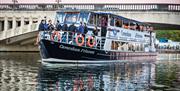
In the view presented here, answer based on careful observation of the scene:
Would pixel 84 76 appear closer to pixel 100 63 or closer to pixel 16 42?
pixel 100 63

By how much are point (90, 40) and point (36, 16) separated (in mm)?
28448

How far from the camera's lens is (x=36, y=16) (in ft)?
219

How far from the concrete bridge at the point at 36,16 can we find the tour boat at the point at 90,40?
16436 mm

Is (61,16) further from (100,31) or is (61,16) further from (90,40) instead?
(90,40)

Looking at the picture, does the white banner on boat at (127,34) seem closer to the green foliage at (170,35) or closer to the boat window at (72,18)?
the boat window at (72,18)

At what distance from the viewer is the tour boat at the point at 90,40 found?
38156 millimetres

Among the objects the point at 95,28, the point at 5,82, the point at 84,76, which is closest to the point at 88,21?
the point at 95,28

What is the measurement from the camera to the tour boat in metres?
38.2

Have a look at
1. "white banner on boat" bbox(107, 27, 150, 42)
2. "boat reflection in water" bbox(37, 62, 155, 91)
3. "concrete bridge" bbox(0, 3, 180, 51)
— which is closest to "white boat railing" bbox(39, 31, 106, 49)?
"white banner on boat" bbox(107, 27, 150, 42)

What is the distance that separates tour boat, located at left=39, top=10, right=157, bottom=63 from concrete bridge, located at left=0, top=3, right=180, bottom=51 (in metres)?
16.4

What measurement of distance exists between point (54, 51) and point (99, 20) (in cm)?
494

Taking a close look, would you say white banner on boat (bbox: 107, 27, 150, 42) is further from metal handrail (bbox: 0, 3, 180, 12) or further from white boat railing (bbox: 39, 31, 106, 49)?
metal handrail (bbox: 0, 3, 180, 12)

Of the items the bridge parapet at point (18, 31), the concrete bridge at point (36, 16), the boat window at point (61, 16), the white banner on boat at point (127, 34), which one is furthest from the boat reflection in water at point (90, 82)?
the bridge parapet at point (18, 31)

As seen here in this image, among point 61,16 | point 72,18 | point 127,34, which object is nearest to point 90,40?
point 72,18
